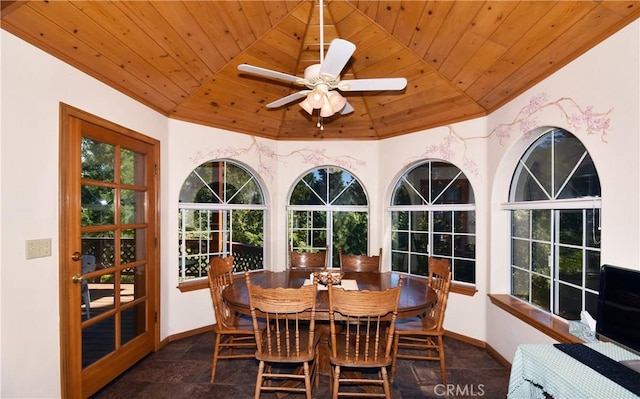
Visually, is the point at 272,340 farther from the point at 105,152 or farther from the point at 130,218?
the point at 105,152

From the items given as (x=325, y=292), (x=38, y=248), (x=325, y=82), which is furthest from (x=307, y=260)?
(x=38, y=248)

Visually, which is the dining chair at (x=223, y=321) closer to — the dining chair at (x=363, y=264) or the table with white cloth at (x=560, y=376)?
the dining chair at (x=363, y=264)

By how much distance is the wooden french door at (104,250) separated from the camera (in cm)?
226

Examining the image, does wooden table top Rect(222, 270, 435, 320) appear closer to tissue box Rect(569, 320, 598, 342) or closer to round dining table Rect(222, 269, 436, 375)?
round dining table Rect(222, 269, 436, 375)

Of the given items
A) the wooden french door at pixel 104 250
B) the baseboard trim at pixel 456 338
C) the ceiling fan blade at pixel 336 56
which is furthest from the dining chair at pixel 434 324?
the wooden french door at pixel 104 250

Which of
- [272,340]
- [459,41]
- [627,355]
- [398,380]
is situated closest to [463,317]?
[398,380]

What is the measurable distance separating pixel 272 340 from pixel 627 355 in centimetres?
210

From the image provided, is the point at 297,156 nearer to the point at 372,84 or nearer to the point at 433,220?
the point at 433,220

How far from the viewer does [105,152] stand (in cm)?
264

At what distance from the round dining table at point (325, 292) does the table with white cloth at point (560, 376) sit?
0.65 meters

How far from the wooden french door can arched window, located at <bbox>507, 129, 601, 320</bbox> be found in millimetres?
3469

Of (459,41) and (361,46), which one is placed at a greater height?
(361,46)

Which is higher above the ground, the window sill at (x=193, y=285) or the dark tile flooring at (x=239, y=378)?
the window sill at (x=193, y=285)

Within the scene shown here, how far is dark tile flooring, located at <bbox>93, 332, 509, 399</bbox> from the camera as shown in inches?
98.4
